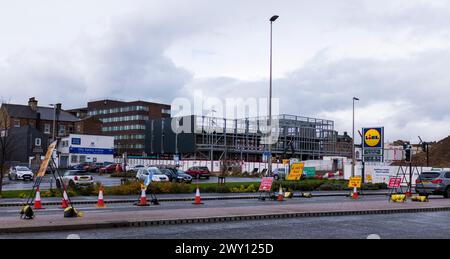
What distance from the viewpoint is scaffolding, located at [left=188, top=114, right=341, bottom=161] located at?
99.8m

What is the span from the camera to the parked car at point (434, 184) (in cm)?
3123

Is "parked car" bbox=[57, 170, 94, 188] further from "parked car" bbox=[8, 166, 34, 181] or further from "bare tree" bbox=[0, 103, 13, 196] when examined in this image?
"parked car" bbox=[8, 166, 34, 181]

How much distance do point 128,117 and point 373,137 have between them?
101033 millimetres

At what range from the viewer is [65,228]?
14.1 metres

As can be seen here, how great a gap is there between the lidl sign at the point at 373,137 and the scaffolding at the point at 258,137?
52.8 m

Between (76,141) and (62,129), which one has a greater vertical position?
(62,129)

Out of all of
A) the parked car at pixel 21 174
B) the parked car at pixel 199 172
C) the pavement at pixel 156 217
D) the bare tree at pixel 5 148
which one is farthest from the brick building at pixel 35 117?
the pavement at pixel 156 217

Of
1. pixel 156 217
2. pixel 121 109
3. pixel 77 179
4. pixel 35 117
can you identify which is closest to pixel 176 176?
pixel 77 179

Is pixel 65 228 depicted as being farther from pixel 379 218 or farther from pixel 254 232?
pixel 379 218

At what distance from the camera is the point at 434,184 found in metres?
31.3

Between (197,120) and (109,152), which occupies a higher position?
(197,120)

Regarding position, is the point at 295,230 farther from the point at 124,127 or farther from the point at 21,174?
the point at 124,127

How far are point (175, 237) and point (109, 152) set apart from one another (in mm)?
80379
